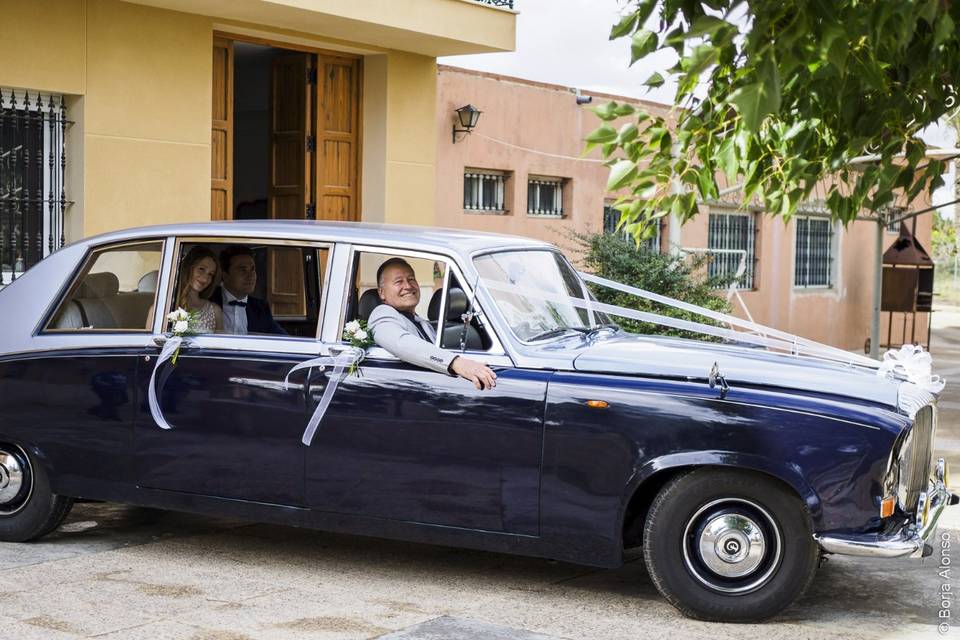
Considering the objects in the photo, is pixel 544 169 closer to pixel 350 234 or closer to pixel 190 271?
pixel 190 271

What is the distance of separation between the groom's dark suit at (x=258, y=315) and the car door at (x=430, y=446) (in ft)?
2.25

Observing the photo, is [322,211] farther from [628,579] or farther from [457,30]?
[628,579]

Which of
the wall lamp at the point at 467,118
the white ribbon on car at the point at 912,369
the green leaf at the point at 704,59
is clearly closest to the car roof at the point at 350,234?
the white ribbon on car at the point at 912,369

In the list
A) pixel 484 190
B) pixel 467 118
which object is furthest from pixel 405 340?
pixel 484 190

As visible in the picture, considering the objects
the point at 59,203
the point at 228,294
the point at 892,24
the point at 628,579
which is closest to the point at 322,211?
the point at 59,203

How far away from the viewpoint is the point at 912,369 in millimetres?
6074

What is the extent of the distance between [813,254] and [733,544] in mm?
18836

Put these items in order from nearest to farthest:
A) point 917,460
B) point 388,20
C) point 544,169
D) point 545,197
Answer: point 917,460 → point 388,20 → point 544,169 → point 545,197

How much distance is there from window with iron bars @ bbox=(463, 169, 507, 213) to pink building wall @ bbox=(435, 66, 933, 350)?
0.12m

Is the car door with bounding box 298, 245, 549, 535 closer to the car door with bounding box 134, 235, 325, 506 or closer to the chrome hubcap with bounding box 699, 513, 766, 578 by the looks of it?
the car door with bounding box 134, 235, 325, 506

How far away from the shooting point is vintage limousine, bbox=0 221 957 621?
220 inches

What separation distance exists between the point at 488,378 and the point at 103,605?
202 centimetres

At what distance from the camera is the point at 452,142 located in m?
15.9

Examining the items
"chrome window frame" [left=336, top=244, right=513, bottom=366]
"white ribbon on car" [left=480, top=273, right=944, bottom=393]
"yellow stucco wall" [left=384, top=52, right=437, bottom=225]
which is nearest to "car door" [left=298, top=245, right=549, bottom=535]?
"chrome window frame" [left=336, top=244, right=513, bottom=366]
